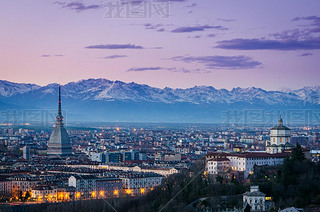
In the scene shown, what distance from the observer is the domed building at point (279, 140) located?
5391 cm

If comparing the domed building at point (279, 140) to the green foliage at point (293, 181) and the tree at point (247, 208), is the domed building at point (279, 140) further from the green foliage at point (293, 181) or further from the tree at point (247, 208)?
the tree at point (247, 208)

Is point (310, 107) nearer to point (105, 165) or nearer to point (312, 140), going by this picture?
point (312, 140)

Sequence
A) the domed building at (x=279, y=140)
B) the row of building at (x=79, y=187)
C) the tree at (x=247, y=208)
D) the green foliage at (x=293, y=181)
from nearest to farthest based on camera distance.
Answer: the tree at (x=247, y=208) < the green foliage at (x=293, y=181) < the domed building at (x=279, y=140) < the row of building at (x=79, y=187)

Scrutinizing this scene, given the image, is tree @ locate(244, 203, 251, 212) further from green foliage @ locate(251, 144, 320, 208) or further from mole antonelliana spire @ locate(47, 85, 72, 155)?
mole antonelliana spire @ locate(47, 85, 72, 155)

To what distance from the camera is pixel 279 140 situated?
180ft

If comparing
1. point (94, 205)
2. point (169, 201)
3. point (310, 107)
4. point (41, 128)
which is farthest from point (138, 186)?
point (310, 107)

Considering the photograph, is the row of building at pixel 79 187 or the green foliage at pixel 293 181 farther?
the row of building at pixel 79 187

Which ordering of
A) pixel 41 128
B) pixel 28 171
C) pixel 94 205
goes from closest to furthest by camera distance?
1. pixel 94 205
2. pixel 28 171
3. pixel 41 128

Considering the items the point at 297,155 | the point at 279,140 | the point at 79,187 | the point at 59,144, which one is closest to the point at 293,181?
the point at 297,155

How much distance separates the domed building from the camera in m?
53.9

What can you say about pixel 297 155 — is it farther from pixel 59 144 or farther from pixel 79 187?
pixel 59 144

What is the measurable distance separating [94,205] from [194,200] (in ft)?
22.2

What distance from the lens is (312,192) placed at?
4172 cm

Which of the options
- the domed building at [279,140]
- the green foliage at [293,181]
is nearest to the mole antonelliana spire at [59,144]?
the domed building at [279,140]
